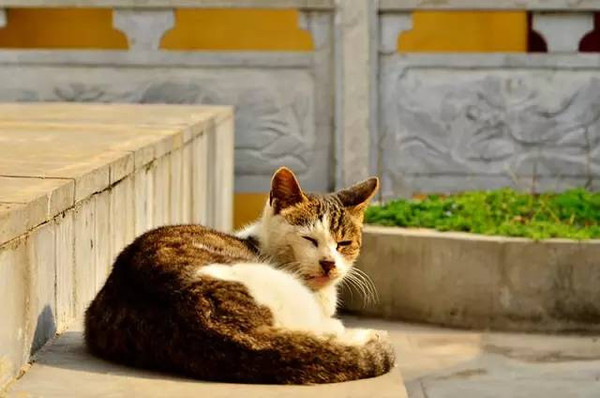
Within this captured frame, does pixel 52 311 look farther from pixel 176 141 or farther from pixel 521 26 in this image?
pixel 521 26

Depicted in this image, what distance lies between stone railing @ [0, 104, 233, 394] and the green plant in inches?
47.9

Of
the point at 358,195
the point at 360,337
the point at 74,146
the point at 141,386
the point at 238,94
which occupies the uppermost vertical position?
the point at 238,94

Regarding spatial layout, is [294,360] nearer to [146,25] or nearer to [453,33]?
[146,25]

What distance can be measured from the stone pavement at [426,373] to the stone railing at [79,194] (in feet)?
0.49

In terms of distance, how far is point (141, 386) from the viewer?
4023 millimetres

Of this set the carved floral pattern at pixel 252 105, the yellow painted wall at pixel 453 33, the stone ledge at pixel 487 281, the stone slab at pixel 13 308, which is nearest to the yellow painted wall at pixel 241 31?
the yellow painted wall at pixel 453 33

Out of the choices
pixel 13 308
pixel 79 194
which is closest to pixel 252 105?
pixel 79 194

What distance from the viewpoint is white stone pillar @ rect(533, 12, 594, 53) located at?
1080 cm

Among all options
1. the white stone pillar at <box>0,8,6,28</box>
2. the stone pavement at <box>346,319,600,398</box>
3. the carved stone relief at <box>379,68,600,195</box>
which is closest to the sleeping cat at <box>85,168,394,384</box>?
the stone pavement at <box>346,319,600,398</box>

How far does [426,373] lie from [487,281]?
1.25 meters

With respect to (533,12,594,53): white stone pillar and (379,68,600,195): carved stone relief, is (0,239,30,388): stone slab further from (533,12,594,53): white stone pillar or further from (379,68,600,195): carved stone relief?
(533,12,594,53): white stone pillar

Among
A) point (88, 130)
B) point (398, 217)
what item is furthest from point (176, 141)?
point (398, 217)

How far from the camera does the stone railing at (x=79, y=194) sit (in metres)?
→ 4.35

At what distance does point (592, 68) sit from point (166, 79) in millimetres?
3160
